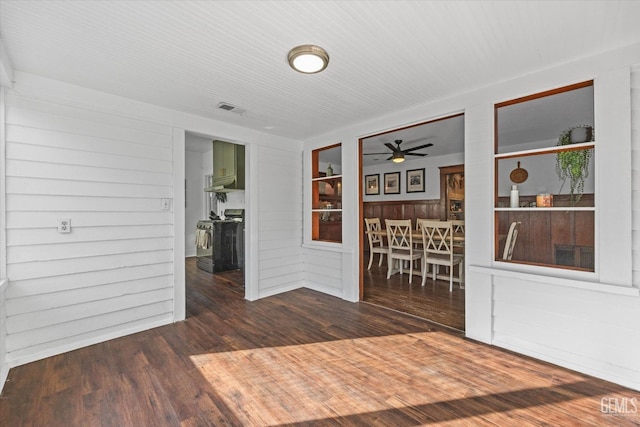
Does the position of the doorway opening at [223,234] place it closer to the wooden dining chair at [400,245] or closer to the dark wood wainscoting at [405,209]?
the wooden dining chair at [400,245]

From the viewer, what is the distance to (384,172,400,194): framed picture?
23.8 feet

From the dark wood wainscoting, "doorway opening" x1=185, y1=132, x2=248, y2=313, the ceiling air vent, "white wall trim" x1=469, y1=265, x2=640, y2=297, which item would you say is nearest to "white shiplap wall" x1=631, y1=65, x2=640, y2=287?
"white wall trim" x1=469, y1=265, x2=640, y2=297

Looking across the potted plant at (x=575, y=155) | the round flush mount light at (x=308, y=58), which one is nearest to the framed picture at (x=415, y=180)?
the potted plant at (x=575, y=155)

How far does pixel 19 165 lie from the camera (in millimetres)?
2240

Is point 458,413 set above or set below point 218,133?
below

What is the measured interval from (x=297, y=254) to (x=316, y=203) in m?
0.87

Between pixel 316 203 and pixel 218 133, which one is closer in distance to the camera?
pixel 218 133

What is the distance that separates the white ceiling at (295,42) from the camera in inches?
62.6

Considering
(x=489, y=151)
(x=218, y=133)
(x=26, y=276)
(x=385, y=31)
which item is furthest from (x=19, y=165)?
(x=489, y=151)

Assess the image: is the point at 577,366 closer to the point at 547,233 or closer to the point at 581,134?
the point at 547,233

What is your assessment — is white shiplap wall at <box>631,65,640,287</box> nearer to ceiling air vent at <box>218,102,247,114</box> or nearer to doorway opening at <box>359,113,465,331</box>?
doorway opening at <box>359,113,465,331</box>

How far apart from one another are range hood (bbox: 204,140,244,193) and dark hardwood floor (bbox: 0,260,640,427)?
297cm

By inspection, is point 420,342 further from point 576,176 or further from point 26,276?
point 26,276

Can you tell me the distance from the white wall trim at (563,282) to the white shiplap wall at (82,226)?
3.21 metres
